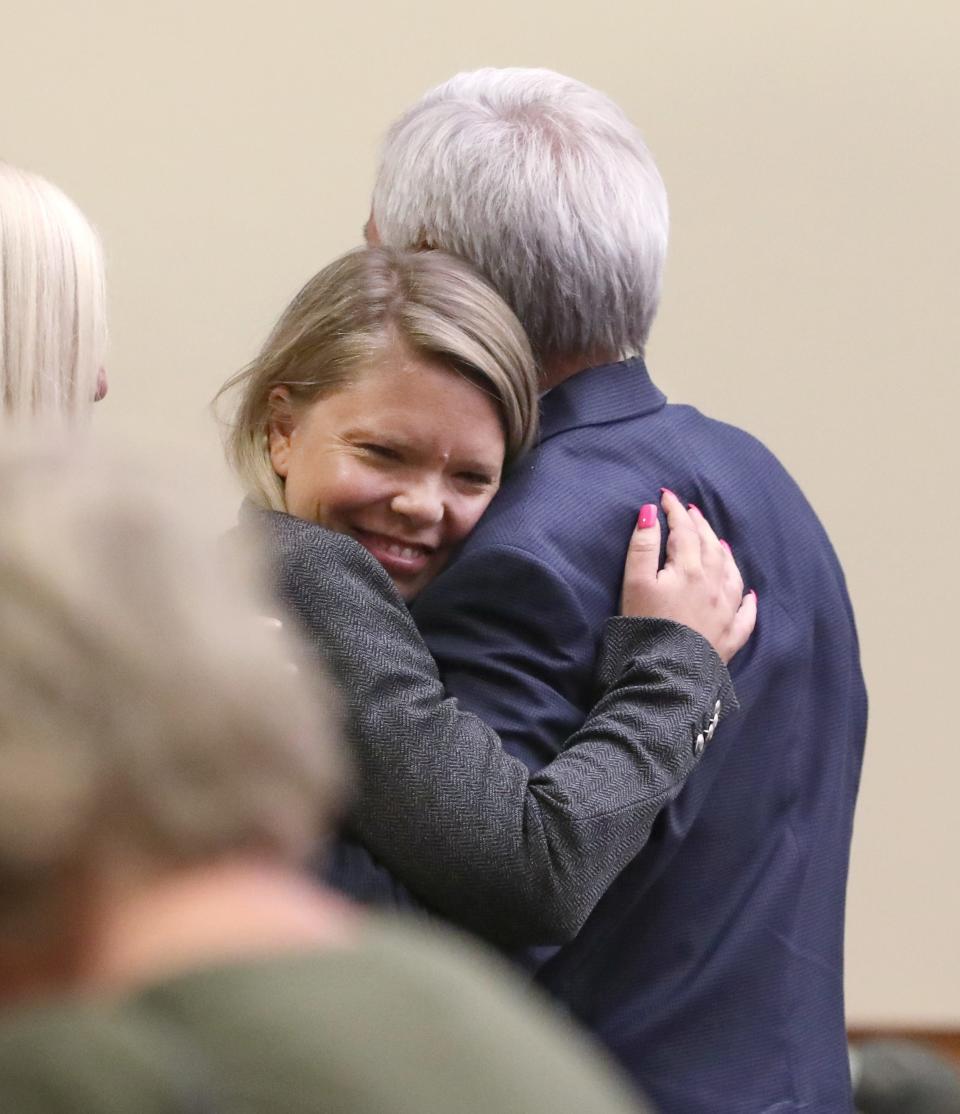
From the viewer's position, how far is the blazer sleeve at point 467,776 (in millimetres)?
1497

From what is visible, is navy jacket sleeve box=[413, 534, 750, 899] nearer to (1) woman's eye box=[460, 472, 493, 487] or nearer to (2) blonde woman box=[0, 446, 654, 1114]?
(1) woman's eye box=[460, 472, 493, 487]

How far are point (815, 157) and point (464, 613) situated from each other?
2.84m

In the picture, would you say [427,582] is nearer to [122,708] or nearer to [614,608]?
[614,608]

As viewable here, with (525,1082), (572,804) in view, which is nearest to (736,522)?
(572,804)

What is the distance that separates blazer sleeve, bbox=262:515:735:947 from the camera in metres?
1.50

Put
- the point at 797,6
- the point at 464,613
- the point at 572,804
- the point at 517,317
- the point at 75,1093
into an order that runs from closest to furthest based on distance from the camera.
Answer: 1. the point at 75,1093
2. the point at 572,804
3. the point at 464,613
4. the point at 517,317
5. the point at 797,6

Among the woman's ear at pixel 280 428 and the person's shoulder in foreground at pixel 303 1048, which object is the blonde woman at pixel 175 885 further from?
the woman's ear at pixel 280 428

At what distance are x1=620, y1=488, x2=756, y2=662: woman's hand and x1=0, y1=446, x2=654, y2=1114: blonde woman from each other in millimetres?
848

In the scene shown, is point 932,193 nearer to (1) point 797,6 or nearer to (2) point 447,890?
(1) point 797,6

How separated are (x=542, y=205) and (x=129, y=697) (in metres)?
1.02

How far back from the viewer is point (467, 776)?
150cm

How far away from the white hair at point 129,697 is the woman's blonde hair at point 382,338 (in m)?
0.83

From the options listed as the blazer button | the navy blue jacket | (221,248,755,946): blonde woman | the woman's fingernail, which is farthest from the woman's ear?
the blazer button

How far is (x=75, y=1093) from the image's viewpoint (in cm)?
73
